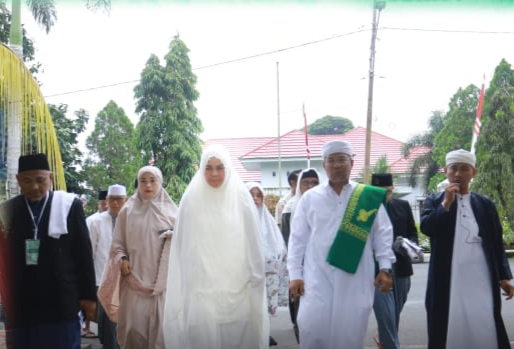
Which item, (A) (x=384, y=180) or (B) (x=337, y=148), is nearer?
(B) (x=337, y=148)

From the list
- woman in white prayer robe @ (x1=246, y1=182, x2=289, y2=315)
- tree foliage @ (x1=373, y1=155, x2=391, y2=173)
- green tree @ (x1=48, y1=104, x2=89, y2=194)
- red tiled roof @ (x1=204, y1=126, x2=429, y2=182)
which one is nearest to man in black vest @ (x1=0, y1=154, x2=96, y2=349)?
woman in white prayer robe @ (x1=246, y1=182, x2=289, y2=315)

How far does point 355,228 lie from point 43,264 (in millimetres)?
2182

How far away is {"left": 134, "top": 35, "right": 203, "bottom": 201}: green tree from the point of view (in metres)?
9.91

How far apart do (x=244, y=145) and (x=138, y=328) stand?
10975 mm

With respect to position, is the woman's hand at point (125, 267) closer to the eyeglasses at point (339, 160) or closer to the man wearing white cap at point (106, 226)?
the man wearing white cap at point (106, 226)

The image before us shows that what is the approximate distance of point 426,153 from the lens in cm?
2784

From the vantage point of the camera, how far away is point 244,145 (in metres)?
16.4

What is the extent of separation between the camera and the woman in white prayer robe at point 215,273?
5.50m

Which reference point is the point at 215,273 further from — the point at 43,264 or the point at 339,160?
the point at 43,264

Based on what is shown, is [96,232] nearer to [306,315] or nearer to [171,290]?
[171,290]

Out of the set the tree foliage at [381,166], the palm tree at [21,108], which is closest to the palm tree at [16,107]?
the palm tree at [21,108]

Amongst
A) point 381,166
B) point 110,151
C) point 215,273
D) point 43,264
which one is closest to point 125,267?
point 215,273

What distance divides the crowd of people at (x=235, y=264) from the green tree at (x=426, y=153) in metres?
21.1

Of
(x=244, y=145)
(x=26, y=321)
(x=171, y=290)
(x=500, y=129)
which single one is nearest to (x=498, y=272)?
(x=171, y=290)
